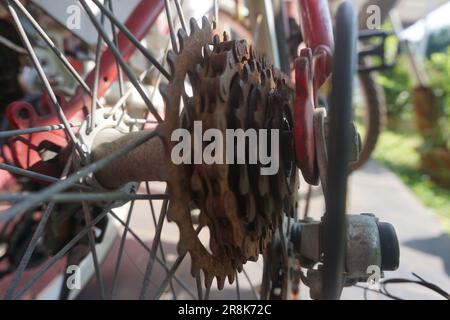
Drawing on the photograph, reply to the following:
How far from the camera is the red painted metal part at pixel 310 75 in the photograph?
38 cm

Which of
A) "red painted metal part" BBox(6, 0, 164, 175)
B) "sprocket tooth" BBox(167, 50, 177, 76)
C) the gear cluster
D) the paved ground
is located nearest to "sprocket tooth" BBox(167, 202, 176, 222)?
the gear cluster

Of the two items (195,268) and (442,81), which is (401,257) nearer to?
(195,268)

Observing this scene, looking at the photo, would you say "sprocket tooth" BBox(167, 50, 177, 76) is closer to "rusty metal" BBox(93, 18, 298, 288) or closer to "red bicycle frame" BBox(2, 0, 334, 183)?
"rusty metal" BBox(93, 18, 298, 288)

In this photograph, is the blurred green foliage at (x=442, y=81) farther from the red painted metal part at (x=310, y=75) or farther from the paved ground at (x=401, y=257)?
the red painted metal part at (x=310, y=75)

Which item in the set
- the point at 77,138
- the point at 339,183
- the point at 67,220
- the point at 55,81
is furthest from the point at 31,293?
the point at 339,183

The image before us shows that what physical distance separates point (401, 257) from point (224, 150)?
85 centimetres

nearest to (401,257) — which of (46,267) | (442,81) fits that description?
(46,267)

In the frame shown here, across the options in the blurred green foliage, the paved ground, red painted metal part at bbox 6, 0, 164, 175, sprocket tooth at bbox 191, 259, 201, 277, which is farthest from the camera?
the blurred green foliage

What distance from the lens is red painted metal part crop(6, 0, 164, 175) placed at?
0.54 m

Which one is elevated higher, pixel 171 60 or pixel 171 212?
pixel 171 60

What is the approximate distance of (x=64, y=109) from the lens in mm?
576

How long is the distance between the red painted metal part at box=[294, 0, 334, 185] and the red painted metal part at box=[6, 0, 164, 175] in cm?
30

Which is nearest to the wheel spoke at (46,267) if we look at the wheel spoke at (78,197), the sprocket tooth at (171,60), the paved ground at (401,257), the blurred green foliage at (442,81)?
the wheel spoke at (78,197)

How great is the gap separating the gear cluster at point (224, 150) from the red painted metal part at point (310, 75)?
3cm
